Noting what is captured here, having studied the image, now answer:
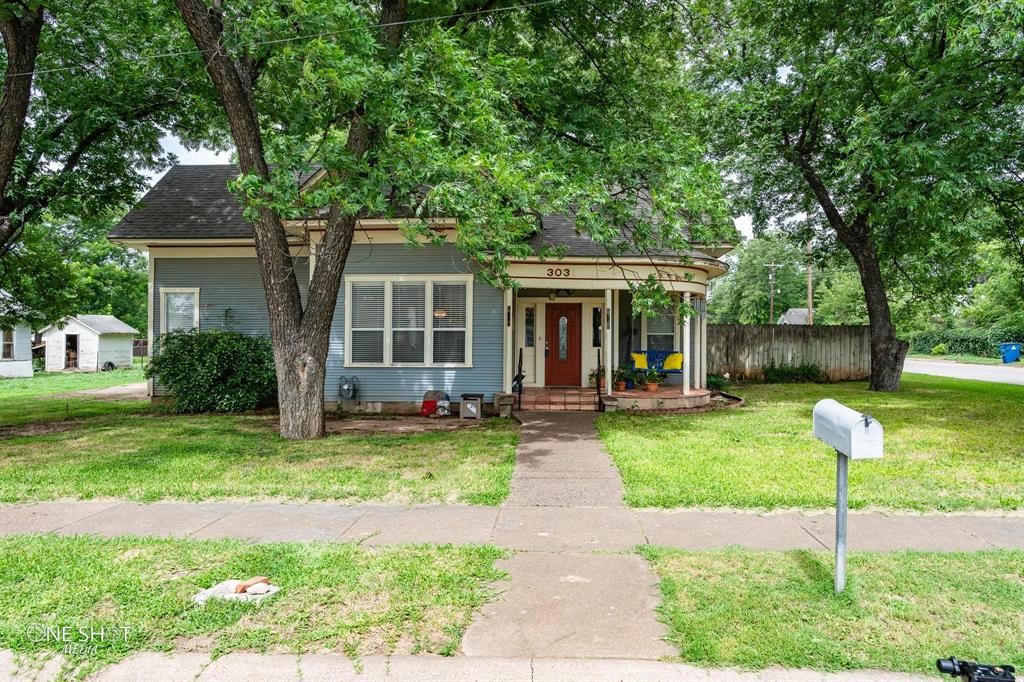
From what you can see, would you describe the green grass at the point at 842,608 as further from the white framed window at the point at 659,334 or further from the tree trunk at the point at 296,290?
the white framed window at the point at 659,334

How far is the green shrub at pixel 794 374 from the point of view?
1877 cm

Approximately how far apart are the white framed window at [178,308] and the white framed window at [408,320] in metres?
3.82

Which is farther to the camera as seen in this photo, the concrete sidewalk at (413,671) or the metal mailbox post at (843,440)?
the metal mailbox post at (843,440)

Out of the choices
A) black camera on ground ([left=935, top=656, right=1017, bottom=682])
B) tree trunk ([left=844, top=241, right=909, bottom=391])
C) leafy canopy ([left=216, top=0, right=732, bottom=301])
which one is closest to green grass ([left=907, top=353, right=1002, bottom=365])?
tree trunk ([left=844, top=241, right=909, bottom=391])

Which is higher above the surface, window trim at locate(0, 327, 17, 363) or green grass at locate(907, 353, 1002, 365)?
window trim at locate(0, 327, 17, 363)

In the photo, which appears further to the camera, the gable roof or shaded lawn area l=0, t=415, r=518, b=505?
the gable roof

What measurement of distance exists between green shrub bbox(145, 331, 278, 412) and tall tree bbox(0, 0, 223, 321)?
351 cm

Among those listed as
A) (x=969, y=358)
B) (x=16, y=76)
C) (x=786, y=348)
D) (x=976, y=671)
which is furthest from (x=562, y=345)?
(x=969, y=358)

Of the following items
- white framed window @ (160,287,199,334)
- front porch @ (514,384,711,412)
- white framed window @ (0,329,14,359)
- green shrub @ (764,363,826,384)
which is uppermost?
white framed window @ (160,287,199,334)

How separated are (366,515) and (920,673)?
426cm

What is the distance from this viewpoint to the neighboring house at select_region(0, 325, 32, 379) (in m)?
25.8

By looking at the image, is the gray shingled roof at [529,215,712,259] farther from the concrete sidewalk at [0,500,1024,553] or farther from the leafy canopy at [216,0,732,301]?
the concrete sidewalk at [0,500,1024,553]

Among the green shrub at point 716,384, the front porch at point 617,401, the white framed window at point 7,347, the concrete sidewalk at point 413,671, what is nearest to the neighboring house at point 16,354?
the white framed window at point 7,347

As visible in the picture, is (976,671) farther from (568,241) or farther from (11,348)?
(11,348)
